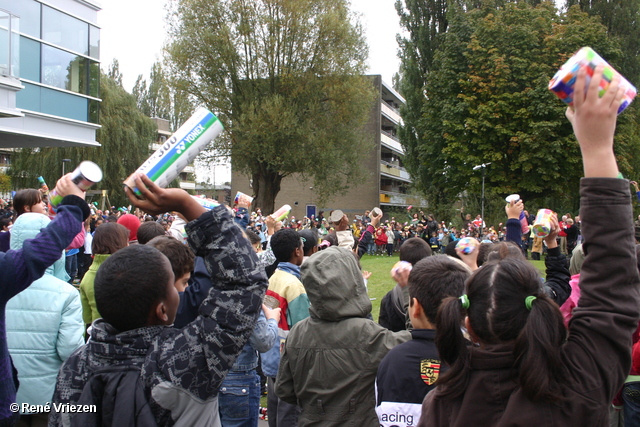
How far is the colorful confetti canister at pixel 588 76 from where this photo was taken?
4.62 ft

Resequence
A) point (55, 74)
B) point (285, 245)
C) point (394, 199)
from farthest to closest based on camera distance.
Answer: point (394, 199), point (55, 74), point (285, 245)

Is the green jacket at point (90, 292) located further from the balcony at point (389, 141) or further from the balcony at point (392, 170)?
the balcony at point (389, 141)

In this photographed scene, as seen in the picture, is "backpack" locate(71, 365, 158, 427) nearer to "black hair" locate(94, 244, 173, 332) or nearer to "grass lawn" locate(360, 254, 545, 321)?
"black hair" locate(94, 244, 173, 332)

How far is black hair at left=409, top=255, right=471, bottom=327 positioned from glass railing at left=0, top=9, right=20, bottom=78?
41.2ft

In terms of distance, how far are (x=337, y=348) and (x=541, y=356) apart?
1548 mm

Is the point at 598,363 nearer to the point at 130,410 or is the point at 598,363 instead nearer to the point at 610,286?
the point at 610,286

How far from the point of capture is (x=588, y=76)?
1.42 meters

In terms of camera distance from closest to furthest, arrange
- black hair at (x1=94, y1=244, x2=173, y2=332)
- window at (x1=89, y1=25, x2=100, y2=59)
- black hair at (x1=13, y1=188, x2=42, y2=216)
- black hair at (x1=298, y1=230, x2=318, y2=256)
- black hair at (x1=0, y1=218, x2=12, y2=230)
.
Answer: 1. black hair at (x1=94, y1=244, x2=173, y2=332)
2. black hair at (x1=13, y1=188, x2=42, y2=216)
3. black hair at (x1=298, y1=230, x2=318, y2=256)
4. black hair at (x1=0, y1=218, x2=12, y2=230)
5. window at (x1=89, y1=25, x2=100, y2=59)

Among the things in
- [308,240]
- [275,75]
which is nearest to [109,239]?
[308,240]

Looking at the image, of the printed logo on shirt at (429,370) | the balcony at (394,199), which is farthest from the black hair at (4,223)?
the balcony at (394,199)

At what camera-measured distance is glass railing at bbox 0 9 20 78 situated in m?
11.7

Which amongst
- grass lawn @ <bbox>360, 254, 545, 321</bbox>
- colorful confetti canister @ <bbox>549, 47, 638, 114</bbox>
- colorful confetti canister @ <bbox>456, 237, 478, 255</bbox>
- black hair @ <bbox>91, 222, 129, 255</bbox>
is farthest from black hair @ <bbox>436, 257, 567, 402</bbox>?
grass lawn @ <bbox>360, 254, 545, 321</bbox>

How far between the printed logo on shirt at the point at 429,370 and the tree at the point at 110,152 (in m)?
31.3

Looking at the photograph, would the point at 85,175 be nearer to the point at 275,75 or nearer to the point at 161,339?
the point at 161,339
